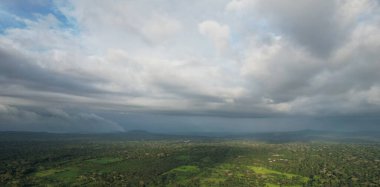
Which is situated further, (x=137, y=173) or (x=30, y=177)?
(x=137, y=173)

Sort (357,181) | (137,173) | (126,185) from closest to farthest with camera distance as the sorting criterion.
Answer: (126,185) → (357,181) → (137,173)

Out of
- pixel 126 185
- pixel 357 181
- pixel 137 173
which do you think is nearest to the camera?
pixel 126 185

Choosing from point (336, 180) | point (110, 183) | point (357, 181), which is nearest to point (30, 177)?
point (110, 183)

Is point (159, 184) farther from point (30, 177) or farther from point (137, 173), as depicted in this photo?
point (30, 177)

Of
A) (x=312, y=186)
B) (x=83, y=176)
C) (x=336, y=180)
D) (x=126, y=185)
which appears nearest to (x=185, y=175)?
(x=126, y=185)

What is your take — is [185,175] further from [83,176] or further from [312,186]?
[312,186]

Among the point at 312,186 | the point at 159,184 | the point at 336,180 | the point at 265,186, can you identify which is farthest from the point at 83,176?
the point at 336,180

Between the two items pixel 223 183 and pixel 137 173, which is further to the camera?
pixel 137 173
